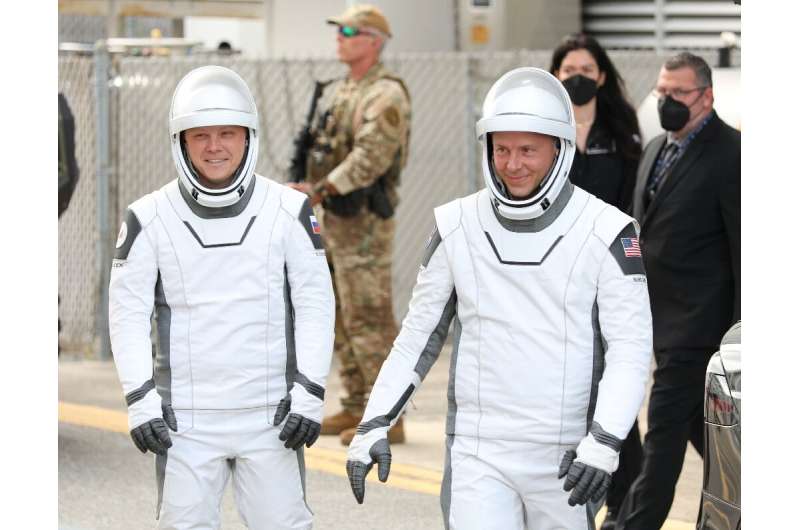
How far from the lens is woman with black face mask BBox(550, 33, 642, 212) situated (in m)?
6.29

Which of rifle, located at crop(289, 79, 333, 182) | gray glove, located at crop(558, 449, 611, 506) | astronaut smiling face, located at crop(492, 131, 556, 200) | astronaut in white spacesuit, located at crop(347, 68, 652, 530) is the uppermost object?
rifle, located at crop(289, 79, 333, 182)

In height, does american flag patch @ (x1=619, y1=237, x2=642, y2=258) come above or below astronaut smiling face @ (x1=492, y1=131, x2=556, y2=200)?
below

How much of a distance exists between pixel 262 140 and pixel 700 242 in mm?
6220

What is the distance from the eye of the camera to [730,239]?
19.1 feet

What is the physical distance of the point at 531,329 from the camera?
4359mm

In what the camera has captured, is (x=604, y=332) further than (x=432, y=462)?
No

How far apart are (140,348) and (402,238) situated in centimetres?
711

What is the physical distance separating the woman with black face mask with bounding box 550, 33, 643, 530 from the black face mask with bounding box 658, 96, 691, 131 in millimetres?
386

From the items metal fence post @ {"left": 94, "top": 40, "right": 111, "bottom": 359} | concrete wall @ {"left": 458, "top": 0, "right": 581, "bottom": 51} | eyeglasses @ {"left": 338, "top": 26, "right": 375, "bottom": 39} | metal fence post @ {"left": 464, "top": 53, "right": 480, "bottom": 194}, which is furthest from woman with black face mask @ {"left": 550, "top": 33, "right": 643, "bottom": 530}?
concrete wall @ {"left": 458, "top": 0, "right": 581, "bottom": 51}

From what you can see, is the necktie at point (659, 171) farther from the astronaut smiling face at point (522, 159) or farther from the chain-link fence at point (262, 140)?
the chain-link fence at point (262, 140)

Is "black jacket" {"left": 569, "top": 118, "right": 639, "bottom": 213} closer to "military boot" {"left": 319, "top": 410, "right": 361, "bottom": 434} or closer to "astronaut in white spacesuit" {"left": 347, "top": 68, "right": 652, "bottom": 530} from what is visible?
"astronaut in white spacesuit" {"left": 347, "top": 68, "right": 652, "bottom": 530}

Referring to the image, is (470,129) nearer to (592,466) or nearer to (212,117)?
(212,117)
